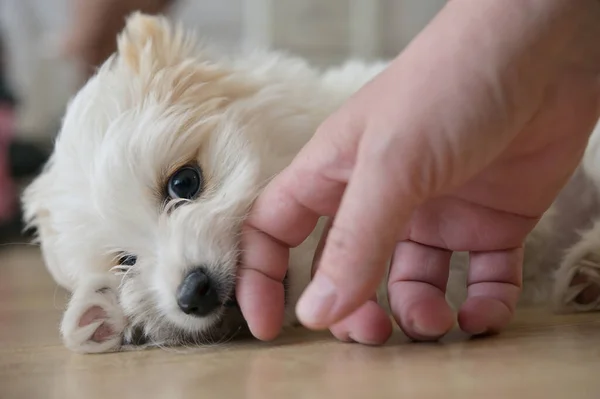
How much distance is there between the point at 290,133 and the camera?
150 cm

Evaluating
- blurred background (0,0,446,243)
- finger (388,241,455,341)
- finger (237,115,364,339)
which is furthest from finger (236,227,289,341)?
blurred background (0,0,446,243)

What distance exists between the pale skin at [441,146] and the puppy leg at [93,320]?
0.28 meters

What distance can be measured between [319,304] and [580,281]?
607mm

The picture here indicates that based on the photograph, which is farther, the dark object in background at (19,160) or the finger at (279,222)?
the dark object in background at (19,160)

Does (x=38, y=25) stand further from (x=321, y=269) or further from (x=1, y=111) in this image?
(x=321, y=269)

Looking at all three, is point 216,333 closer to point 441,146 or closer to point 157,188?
point 157,188

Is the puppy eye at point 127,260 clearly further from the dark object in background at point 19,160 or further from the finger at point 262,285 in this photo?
the dark object in background at point 19,160

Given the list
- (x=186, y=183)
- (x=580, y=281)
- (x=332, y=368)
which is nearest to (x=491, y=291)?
(x=580, y=281)

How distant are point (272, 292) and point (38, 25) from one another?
472 cm

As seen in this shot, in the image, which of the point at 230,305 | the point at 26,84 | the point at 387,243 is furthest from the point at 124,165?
the point at 26,84

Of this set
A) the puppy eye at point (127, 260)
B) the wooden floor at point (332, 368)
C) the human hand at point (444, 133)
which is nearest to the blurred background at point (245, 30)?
the puppy eye at point (127, 260)

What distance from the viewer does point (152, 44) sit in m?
1.54

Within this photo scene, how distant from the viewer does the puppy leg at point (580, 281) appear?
129cm

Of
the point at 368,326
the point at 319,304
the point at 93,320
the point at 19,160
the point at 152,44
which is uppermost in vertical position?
the point at 152,44
